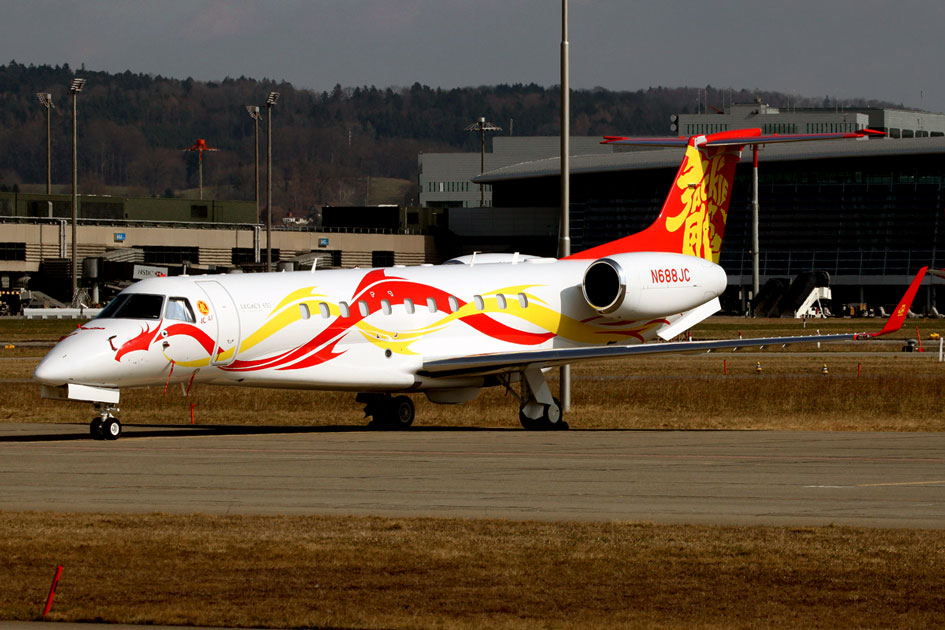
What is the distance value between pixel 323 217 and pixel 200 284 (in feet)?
433

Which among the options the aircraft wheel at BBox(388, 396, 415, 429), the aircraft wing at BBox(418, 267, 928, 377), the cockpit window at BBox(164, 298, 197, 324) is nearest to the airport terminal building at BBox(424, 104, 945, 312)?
the aircraft wing at BBox(418, 267, 928, 377)

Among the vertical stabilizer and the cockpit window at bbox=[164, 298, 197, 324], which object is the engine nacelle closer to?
the vertical stabilizer

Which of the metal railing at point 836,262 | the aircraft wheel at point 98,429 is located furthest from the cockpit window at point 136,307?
the metal railing at point 836,262

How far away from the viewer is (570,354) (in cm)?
2839

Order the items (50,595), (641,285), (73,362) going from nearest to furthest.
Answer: (50,595) < (73,362) < (641,285)

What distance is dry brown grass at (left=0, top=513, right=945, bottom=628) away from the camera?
11.0 meters

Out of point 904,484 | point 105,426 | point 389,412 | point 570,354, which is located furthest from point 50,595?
point 389,412

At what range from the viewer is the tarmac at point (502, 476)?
54.2ft

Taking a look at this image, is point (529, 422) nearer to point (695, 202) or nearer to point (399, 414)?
point (399, 414)

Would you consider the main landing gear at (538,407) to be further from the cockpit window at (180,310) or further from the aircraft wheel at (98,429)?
the aircraft wheel at (98,429)

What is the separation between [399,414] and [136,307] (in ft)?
22.5

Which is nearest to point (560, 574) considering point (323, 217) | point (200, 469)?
point (200, 469)

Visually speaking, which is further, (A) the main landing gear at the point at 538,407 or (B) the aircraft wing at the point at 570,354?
(A) the main landing gear at the point at 538,407

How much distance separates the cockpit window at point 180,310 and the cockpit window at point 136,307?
16cm
